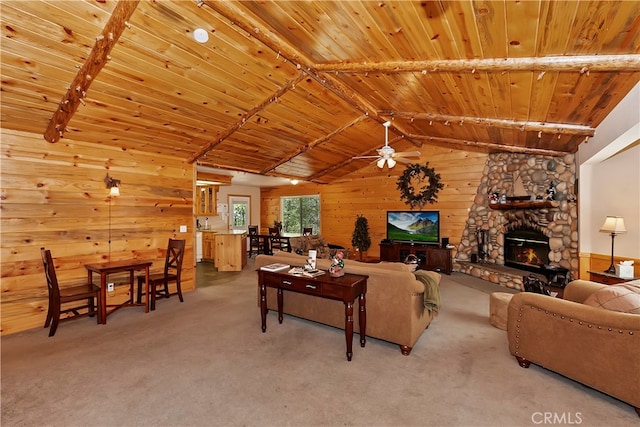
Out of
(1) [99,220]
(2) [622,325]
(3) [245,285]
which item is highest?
(1) [99,220]

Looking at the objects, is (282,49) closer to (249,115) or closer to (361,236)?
(249,115)

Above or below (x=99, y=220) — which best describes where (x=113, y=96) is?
above

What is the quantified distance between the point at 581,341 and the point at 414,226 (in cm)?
524

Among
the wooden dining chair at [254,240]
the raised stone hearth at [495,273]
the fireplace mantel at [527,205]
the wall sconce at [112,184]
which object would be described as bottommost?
the raised stone hearth at [495,273]

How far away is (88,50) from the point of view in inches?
101

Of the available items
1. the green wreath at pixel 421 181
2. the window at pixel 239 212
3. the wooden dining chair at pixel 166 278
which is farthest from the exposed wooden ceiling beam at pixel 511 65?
the window at pixel 239 212

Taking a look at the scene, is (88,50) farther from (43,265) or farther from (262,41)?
(43,265)

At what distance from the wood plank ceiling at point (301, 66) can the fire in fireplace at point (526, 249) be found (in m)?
1.73

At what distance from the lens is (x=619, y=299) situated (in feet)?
7.23

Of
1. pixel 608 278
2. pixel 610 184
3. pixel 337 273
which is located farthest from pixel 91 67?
pixel 610 184

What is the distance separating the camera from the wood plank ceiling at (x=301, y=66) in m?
2.10

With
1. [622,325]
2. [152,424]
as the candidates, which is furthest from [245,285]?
[622,325]

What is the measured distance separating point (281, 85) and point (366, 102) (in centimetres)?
146

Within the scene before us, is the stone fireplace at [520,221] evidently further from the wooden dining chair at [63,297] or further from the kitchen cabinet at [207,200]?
the kitchen cabinet at [207,200]
